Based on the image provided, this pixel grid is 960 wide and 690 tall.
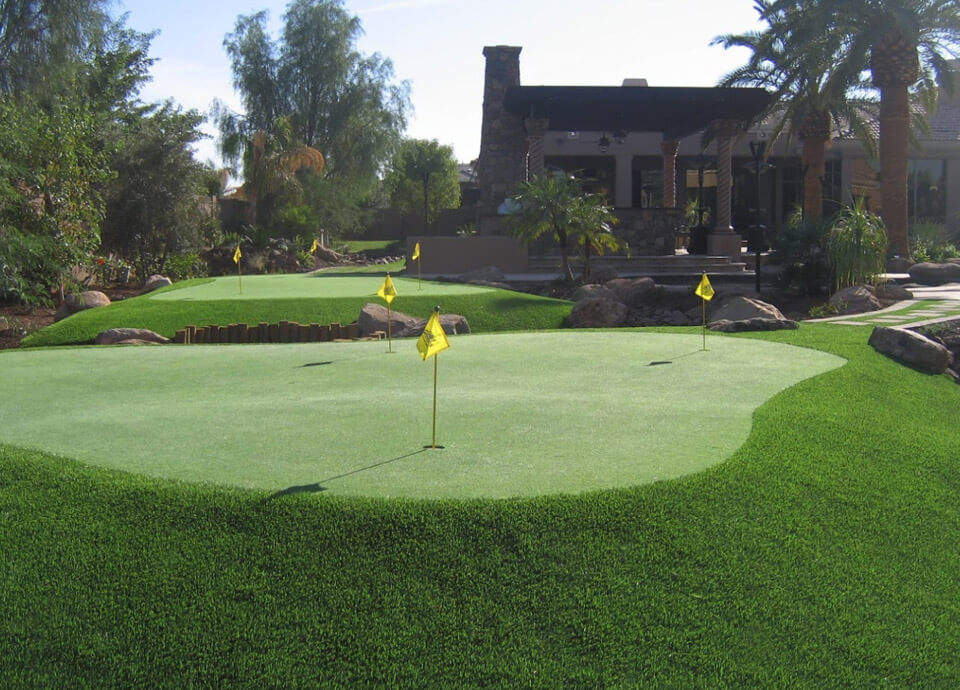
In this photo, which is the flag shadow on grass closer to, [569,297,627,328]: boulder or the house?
[569,297,627,328]: boulder

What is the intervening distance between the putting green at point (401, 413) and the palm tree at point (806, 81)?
1679 cm

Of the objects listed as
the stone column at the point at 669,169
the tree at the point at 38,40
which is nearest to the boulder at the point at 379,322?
the tree at the point at 38,40

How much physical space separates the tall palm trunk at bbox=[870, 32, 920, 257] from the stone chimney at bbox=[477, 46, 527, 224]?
35.4 feet

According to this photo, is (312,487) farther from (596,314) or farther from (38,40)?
(38,40)

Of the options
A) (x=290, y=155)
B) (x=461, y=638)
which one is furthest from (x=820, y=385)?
(x=290, y=155)

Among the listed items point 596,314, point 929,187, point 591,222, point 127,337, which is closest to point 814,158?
point 591,222

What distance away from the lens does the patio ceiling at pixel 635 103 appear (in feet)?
82.8

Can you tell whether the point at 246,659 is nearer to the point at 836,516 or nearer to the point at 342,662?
the point at 342,662

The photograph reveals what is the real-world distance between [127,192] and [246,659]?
2378 cm

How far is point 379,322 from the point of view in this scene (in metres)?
14.6

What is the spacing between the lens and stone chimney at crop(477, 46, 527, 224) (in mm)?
30625

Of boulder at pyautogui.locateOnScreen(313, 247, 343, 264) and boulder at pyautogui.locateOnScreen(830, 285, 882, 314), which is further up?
boulder at pyautogui.locateOnScreen(313, 247, 343, 264)

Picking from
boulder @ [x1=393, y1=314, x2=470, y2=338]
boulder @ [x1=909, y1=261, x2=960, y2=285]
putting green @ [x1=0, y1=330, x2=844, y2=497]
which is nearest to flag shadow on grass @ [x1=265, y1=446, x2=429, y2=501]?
putting green @ [x1=0, y1=330, x2=844, y2=497]

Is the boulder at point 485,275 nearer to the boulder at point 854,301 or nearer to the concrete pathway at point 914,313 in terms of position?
the boulder at point 854,301
